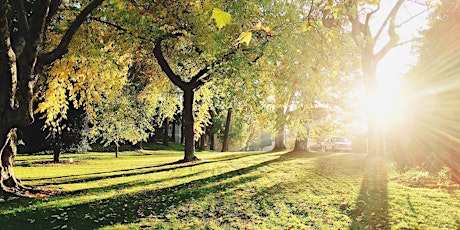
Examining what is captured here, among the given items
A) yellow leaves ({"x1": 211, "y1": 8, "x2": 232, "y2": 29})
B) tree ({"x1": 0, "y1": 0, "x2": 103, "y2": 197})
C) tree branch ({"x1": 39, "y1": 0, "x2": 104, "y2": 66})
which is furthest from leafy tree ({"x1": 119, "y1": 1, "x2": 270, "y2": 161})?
yellow leaves ({"x1": 211, "y1": 8, "x2": 232, "y2": 29})

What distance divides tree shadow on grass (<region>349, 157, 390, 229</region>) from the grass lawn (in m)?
0.02

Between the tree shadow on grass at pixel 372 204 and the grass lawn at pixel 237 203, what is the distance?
0.06 feet

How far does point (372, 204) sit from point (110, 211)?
6097 mm

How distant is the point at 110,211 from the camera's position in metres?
7.50

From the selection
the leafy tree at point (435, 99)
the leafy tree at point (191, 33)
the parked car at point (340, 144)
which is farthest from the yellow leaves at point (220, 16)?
the parked car at point (340, 144)

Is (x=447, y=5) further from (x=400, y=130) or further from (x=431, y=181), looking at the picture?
(x=431, y=181)

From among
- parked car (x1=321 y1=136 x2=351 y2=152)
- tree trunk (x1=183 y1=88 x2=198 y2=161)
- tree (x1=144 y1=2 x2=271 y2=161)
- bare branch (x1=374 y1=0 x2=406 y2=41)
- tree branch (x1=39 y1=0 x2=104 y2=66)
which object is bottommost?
parked car (x1=321 y1=136 x2=351 y2=152)

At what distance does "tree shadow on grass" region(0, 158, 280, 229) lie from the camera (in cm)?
647

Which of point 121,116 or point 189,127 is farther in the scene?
point 121,116

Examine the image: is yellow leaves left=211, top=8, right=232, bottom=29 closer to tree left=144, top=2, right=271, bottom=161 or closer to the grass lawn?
the grass lawn

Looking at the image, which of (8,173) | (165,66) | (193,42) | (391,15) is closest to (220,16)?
(8,173)

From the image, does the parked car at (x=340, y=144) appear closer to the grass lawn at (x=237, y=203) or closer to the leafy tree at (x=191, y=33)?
the leafy tree at (x=191, y=33)

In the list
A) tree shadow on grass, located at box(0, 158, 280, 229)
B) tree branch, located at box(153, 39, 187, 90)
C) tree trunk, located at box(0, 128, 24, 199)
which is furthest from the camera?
tree branch, located at box(153, 39, 187, 90)

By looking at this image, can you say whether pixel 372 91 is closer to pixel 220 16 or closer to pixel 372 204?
pixel 372 204
